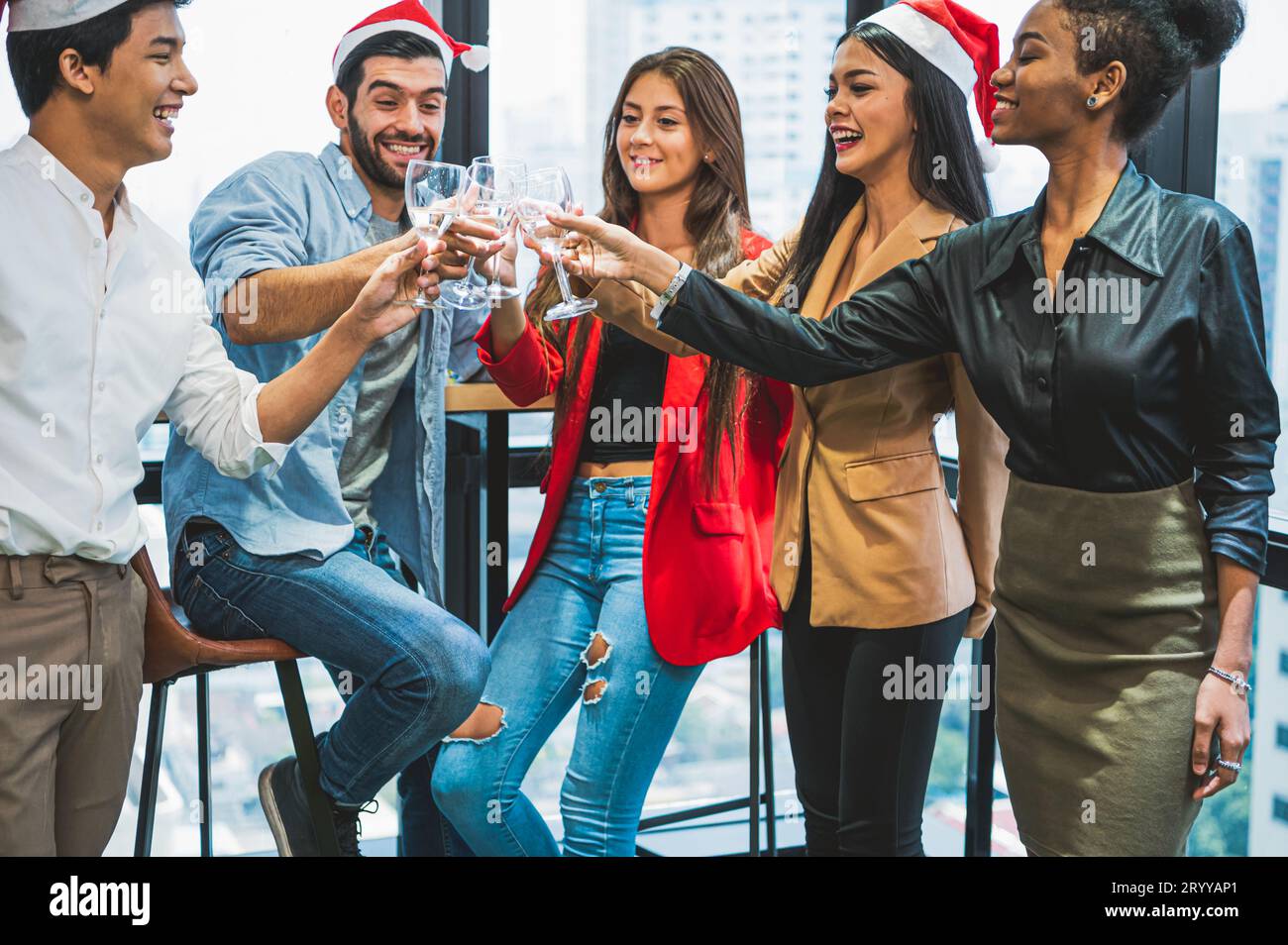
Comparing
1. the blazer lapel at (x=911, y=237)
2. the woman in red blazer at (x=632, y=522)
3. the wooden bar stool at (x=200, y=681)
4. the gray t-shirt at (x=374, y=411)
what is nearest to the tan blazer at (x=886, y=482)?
the blazer lapel at (x=911, y=237)

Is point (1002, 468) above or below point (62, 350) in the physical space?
below

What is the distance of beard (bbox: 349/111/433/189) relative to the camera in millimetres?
2307

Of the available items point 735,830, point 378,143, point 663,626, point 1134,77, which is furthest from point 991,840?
point 378,143

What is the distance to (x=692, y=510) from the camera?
224 centimetres

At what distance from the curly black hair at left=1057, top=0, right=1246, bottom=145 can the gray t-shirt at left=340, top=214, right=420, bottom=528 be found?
4.16 ft

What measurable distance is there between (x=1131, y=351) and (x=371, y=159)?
1418 millimetres

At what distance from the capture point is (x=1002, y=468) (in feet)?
6.56

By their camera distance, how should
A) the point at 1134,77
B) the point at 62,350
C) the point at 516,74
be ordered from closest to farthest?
the point at 1134,77 < the point at 62,350 < the point at 516,74

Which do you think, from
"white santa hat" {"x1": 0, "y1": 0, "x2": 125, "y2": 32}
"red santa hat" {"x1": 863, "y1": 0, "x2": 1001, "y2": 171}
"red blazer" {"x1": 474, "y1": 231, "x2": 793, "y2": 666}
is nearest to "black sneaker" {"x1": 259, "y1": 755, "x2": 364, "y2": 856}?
"red blazer" {"x1": 474, "y1": 231, "x2": 793, "y2": 666}

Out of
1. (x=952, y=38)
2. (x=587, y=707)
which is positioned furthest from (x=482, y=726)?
(x=952, y=38)

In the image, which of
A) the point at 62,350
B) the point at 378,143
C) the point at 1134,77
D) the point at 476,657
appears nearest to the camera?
the point at 1134,77

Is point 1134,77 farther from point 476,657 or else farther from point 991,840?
point 991,840

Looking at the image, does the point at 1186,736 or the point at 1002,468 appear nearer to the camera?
the point at 1186,736
